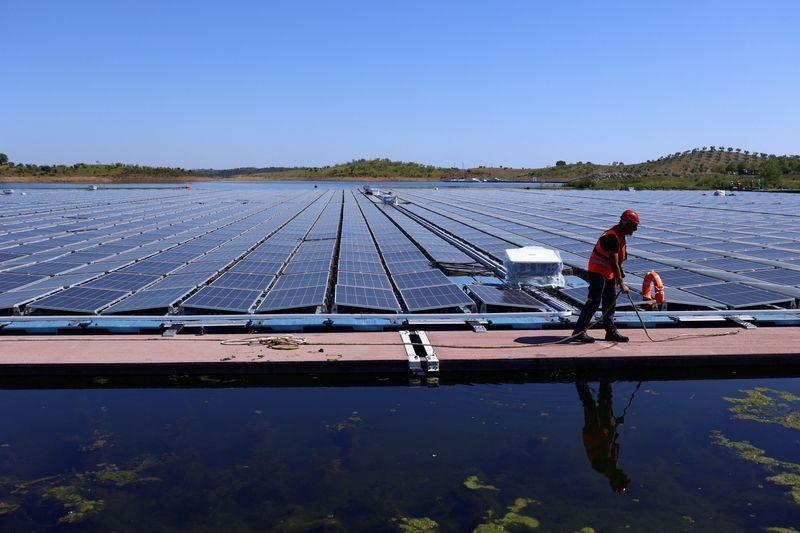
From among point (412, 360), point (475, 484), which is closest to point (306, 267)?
point (412, 360)

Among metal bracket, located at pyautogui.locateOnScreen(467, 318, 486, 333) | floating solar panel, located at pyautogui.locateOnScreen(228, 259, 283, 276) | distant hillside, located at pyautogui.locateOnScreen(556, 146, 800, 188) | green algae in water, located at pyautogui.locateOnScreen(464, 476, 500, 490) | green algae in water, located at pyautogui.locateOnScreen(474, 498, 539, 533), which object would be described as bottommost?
green algae in water, located at pyautogui.locateOnScreen(474, 498, 539, 533)

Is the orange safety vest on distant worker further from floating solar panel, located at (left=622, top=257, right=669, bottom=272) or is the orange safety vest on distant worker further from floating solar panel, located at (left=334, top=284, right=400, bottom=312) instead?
floating solar panel, located at (left=622, top=257, right=669, bottom=272)

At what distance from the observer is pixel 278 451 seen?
6809mm

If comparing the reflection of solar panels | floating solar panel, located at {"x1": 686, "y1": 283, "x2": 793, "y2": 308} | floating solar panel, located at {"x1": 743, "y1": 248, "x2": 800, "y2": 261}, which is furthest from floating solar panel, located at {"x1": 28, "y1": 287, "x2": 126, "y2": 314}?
floating solar panel, located at {"x1": 743, "y1": 248, "x2": 800, "y2": 261}

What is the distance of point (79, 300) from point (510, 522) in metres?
10.4

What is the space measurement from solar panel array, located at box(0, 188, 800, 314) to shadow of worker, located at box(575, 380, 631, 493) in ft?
12.8

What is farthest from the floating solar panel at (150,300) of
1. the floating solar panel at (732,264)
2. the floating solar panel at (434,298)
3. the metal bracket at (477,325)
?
the floating solar panel at (732,264)

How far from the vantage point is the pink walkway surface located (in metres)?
8.90

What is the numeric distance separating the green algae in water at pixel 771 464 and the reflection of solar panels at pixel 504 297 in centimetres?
536

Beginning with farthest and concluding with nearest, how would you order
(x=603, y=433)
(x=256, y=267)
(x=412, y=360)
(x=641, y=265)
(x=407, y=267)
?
(x=641, y=265)
(x=407, y=267)
(x=256, y=267)
(x=412, y=360)
(x=603, y=433)

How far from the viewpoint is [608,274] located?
377 inches

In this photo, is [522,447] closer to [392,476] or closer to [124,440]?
[392,476]

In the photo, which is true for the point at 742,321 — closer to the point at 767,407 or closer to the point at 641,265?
the point at 767,407

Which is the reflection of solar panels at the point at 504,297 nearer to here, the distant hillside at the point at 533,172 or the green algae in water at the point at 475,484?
the green algae in water at the point at 475,484
